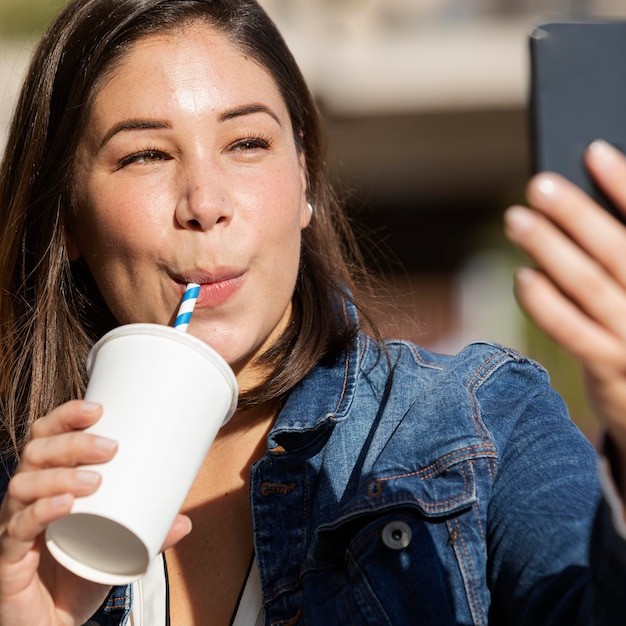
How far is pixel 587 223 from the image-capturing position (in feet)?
3.59

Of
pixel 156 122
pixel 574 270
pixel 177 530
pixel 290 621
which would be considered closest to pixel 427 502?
pixel 290 621

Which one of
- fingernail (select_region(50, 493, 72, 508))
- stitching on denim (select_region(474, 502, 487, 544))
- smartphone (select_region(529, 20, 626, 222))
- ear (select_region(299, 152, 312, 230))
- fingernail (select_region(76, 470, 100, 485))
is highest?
smartphone (select_region(529, 20, 626, 222))

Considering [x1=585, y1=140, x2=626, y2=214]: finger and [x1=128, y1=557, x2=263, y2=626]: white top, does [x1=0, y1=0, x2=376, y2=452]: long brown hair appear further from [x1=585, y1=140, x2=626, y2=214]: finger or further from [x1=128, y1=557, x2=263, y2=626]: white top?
[x1=585, y1=140, x2=626, y2=214]: finger

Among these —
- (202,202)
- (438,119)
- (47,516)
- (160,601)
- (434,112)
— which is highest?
(202,202)

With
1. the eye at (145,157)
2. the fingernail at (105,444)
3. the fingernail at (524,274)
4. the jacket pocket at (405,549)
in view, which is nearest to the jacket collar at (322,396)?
the jacket pocket at (405,549)

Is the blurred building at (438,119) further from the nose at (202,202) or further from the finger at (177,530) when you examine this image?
the finger at (177,530)

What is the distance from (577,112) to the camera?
1.16 metres

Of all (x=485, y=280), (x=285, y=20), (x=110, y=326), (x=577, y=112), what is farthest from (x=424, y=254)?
(x=577, y=112)

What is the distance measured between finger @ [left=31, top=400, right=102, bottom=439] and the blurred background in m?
8.54

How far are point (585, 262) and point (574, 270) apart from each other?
0.01 m

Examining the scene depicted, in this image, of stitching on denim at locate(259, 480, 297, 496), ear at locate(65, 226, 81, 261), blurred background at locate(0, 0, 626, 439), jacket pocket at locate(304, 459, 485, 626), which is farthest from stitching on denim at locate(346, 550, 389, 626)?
blurred background at locate(0, 0, 626, 439)

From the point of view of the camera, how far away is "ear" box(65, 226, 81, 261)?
2.36m

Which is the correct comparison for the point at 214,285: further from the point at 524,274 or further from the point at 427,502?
the point at 524,274

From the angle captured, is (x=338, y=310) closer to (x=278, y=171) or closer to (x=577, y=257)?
(x=278, y=171)
